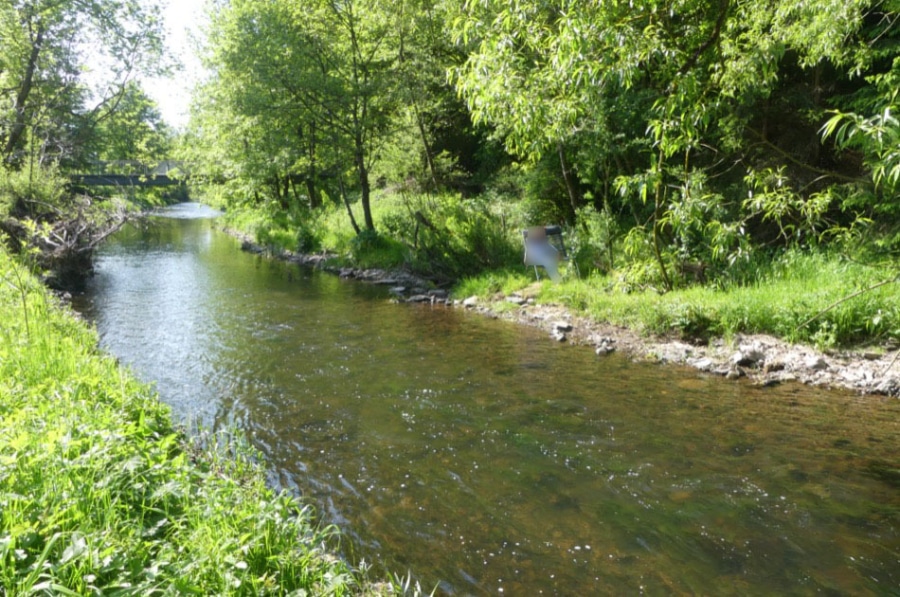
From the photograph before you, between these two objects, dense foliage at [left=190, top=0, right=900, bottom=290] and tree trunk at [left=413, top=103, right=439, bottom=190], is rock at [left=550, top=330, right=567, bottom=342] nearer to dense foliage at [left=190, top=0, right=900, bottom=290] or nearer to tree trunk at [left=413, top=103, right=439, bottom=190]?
dense foliage at [left=190, top=0, right=900, bottom=290]

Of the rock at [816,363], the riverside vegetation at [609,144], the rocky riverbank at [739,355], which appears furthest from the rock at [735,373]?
the riverside vegetation at [609,144]

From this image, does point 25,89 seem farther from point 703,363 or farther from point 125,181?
point 125,181

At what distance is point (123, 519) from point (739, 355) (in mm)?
9196

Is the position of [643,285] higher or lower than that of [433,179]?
lower

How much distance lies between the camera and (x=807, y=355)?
30.6 ft

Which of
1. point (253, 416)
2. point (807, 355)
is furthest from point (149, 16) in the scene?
point (807, 355)

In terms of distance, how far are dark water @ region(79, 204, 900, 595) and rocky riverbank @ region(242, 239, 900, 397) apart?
43 cm

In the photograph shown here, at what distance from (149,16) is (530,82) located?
18974 mm

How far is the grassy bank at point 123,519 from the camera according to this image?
2.95m

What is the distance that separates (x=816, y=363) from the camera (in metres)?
9.05

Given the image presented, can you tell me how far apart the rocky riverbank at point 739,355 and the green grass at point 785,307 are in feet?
0.85

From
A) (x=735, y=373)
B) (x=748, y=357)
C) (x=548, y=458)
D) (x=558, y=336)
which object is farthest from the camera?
(x=558, y=336)

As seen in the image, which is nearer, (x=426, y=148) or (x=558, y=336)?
(x=558, y=336)

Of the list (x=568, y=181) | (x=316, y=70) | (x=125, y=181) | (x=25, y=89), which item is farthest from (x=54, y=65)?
(x=125, y=181)
